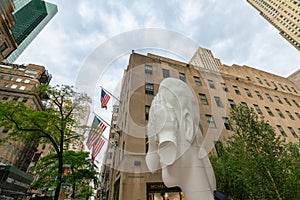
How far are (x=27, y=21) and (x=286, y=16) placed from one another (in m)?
118

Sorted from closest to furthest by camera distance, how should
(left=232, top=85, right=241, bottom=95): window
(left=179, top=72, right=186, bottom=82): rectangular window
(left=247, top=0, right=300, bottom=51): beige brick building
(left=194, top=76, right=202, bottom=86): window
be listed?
1. (left=179, top=72, right=186, bottom=82): rectangular window
2. (left=194, top=76, right=202, bottom=86): window
3. (left=232, top=85, right=241, bottom=95): window
4. (left=247, top=0, right=300, bottom=51): beige brick building

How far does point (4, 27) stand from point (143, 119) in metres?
31.1

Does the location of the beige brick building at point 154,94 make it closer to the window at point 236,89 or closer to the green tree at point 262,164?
the window at point 236,89

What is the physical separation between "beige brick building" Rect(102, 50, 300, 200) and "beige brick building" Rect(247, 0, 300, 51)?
5311 centimetres

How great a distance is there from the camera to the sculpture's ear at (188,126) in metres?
3.74

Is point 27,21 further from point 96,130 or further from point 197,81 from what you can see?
point 96,130

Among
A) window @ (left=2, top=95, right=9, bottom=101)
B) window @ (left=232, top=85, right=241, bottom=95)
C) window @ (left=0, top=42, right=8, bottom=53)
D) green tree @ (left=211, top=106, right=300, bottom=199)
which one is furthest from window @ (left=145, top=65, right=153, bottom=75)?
window @ (left=2, top=95, right=9, bottom=101)

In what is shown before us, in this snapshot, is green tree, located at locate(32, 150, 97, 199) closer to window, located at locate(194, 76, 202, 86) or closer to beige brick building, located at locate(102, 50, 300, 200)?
beige brick building, located at locate(102, 50, 300, 200)

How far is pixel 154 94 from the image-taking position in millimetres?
15922

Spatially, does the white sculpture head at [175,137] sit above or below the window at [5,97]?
below

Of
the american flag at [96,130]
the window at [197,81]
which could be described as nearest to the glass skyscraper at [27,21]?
the american flag at [96,130]

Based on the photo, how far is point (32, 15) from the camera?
234 feet

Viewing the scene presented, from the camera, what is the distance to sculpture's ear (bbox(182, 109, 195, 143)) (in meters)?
3.74

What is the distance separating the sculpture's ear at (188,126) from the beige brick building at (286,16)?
290 feet
